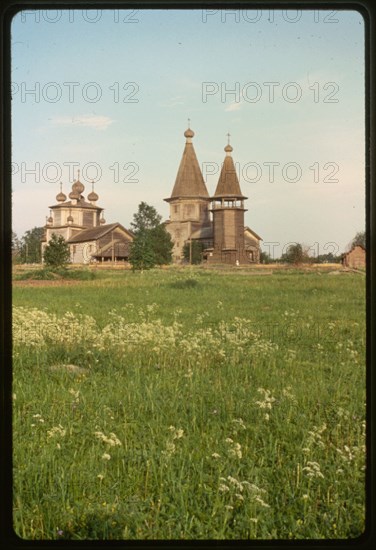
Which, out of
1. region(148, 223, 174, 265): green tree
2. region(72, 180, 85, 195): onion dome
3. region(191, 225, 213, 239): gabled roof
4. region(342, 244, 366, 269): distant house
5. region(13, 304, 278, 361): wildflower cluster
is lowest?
region(13, 304, 278, 361): wildflower cluster

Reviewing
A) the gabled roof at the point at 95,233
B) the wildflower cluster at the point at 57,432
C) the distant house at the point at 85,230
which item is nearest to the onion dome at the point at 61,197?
the distant house at the point at 85,230

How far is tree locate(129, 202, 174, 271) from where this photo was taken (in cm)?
364

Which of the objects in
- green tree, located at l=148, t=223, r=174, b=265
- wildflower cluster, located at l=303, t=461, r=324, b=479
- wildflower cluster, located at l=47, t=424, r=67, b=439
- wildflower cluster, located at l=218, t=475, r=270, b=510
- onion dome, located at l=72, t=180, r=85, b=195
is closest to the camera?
wildflower cluster, located at l=218, t=475, r=270, b=510

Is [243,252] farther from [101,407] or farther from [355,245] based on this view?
[101,407]

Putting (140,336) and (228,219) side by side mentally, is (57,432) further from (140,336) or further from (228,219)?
(228,219)

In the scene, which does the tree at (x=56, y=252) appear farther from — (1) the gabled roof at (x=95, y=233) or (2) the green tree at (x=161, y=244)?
(2) the green tree at (x=161, y=244)

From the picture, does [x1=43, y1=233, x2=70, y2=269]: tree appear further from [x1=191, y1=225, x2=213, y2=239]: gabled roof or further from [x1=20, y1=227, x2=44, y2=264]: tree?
[x1=191, y1=225, x2=213, y2=239]: gabled roof

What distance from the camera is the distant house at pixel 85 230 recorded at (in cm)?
341

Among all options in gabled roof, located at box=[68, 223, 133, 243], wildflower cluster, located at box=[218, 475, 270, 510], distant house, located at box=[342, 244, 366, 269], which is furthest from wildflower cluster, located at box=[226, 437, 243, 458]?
gabled roof, located at box=[68, 223, 133, 243]

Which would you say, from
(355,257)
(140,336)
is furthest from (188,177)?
(140,336)

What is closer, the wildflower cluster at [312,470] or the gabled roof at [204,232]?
the wildflower cluster at [312,470]

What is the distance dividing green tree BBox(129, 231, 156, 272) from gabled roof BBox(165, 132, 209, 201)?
0.48 metres

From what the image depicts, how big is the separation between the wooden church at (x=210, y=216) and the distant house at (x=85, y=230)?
1.30 ft

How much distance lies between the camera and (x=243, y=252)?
155 inches
